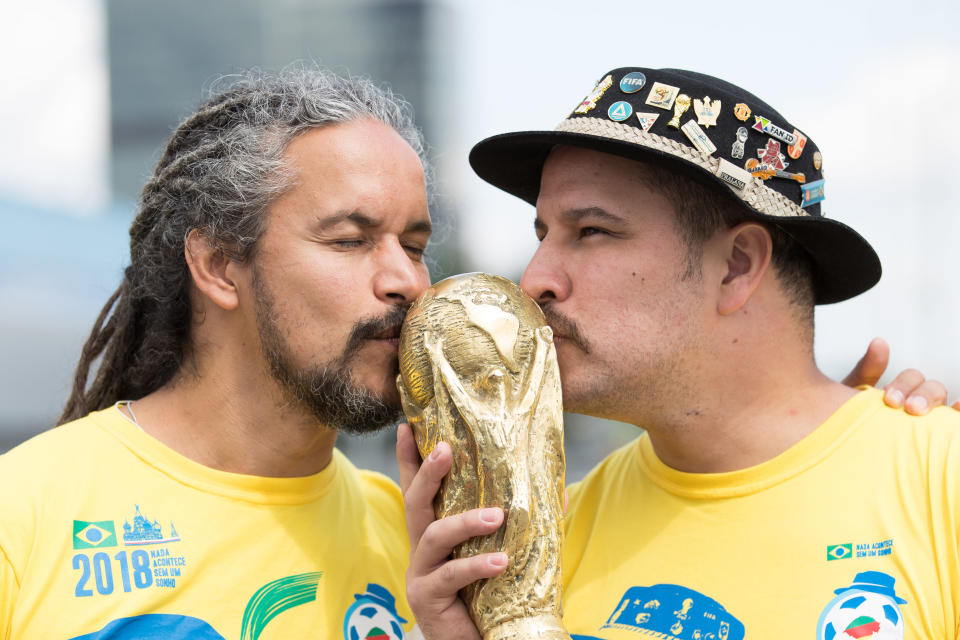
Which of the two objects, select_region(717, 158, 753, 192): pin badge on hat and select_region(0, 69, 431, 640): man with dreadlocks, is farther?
select_region(717, 158, 753, 192): pin badge on hat

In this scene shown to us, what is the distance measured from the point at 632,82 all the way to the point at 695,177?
493mm

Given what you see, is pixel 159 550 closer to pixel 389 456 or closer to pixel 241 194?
pixel 241 194

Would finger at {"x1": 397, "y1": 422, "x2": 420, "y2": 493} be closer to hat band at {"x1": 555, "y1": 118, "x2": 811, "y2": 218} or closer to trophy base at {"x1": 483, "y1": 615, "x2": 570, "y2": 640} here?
trophy base at {"x1": 483, "y1": 615, "x2": 570, "y2": 640}

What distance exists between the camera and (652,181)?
143 inches

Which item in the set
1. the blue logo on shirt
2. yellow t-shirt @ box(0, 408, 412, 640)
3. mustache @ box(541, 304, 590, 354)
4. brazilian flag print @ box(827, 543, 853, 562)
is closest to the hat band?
mustache @ box(541, 304, 590, 354)

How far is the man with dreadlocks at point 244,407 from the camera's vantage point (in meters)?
3.27

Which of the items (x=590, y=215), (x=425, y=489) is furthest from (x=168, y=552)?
(x=590, y=215)

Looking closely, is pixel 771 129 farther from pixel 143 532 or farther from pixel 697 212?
pixel 143 532

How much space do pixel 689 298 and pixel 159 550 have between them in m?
2.33

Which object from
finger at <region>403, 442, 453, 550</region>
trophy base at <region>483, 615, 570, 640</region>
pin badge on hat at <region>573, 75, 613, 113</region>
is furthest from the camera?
pin badge on hat at <region>573, 75, 613, 113</region>

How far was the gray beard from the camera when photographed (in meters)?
3.59

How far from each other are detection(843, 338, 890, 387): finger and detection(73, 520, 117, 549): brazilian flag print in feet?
10.8

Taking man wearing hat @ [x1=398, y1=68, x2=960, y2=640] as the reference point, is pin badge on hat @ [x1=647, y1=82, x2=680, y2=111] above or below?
above

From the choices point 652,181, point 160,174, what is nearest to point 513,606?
point 652,181
